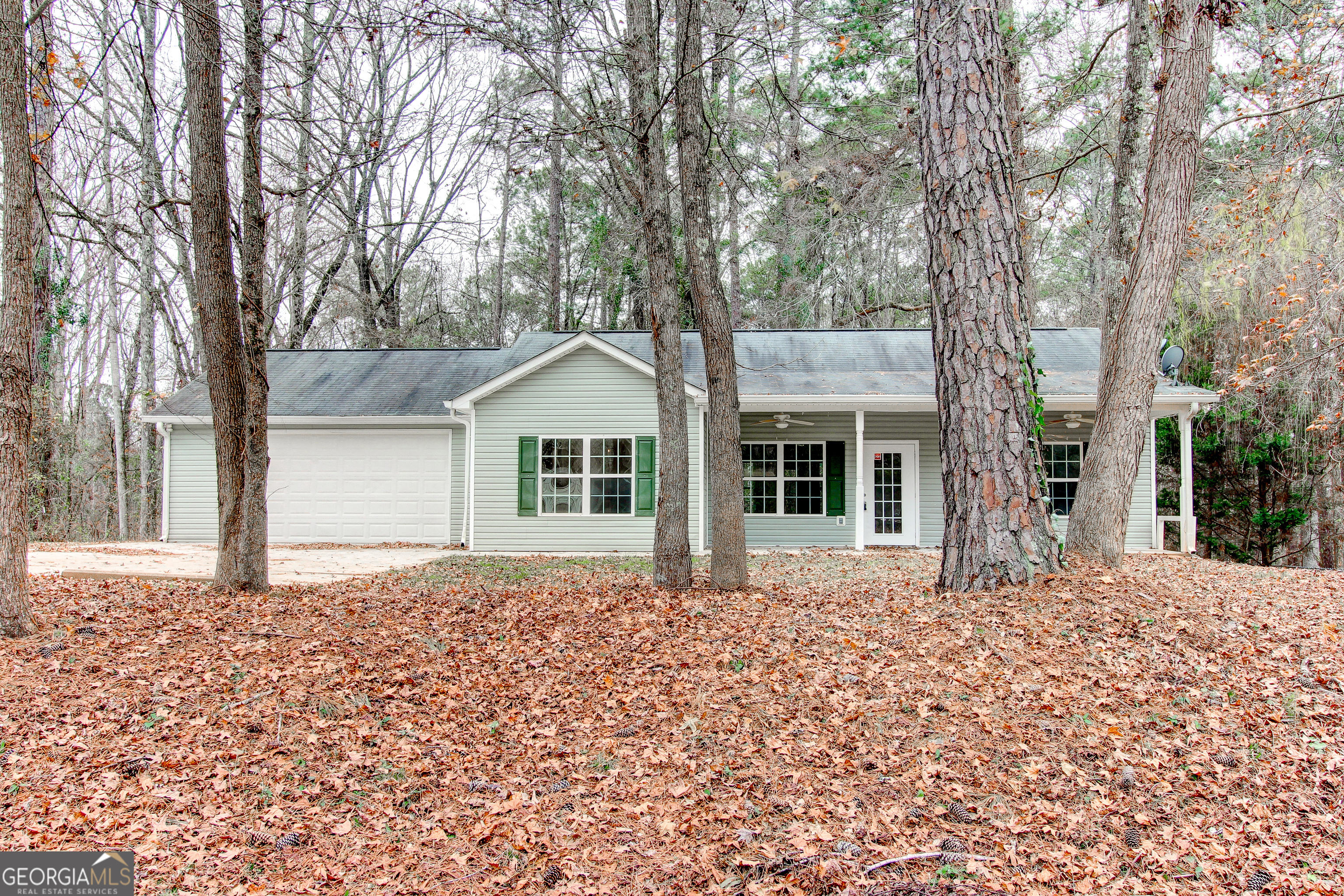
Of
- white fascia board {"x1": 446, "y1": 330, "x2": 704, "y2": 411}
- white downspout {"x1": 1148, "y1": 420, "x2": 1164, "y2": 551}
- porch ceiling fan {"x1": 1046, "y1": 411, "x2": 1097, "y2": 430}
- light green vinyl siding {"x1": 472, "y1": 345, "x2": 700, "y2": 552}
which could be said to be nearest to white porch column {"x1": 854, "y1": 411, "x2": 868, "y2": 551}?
light green vinyl siding {"x1": 472, "y1": 345, "x2": 700, "y2": 552}

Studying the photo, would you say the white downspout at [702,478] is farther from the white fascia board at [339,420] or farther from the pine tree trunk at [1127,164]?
the pine tree trunk at [1127,164]

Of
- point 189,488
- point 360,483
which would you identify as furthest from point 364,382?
point 189,488

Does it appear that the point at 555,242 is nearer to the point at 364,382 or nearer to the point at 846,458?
the point at 364,382

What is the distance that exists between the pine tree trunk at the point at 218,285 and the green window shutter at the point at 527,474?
17.4 ft

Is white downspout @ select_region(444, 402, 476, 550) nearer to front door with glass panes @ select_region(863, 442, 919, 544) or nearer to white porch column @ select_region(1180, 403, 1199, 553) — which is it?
front door with glass panes @ select_region(863, 442, 919, 544)

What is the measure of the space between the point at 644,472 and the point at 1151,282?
7.23m

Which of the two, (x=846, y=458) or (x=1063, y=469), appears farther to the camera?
(x=846, y=458)

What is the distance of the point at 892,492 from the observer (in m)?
13.1

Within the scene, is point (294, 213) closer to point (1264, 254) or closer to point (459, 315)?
point (459, 315)

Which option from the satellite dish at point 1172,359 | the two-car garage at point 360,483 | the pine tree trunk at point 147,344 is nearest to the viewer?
the satellite dish at point 1172,359

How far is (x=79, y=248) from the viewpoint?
56.8 feet

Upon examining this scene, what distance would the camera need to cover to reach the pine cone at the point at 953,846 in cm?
278

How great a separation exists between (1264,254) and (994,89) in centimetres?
781

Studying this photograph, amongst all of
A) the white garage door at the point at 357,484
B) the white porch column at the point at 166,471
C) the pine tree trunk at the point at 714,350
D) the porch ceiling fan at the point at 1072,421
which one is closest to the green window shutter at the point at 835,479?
the porch ceiling fan at the point at 1072,421
